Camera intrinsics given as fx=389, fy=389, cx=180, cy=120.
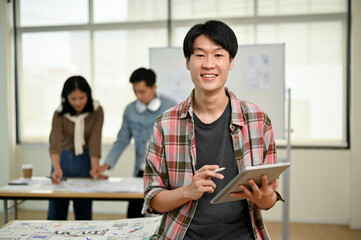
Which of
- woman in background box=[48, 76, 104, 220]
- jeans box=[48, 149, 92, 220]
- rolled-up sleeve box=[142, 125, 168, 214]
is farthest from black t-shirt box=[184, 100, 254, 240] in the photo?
jeans box=[48, 149, 92, 220]

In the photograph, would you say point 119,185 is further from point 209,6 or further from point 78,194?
point 209,6

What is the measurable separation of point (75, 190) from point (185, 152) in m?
1.56

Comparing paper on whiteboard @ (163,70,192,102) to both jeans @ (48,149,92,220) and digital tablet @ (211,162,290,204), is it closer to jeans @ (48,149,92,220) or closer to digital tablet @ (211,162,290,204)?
jeans @ (48,149,92,220)

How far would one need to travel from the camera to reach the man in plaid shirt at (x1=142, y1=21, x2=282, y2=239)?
4.31 feet

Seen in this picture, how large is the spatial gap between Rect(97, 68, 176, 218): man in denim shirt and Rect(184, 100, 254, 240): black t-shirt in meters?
1.96

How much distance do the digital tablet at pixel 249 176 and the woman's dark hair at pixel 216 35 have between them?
45 cm

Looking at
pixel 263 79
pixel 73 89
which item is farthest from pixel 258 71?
pixel 73 89

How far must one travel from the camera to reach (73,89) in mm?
2980

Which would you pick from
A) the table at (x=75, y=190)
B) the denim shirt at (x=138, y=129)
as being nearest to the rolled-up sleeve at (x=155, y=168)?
the table at (x=75, y=190)

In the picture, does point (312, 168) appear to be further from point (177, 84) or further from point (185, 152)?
point (185, 152)

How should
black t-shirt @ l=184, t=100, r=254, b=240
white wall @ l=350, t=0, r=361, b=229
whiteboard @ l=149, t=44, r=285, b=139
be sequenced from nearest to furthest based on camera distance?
black t-shirt @ l=184, t=100, r=254, b=240, whiteboard @ l=149, t=44, r=285, b=139, white wall @ l=350, t=0, r=361, b=229

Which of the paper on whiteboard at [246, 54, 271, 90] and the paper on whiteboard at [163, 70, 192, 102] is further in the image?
the paper on whiteboard at [163, 70, 192, 102]

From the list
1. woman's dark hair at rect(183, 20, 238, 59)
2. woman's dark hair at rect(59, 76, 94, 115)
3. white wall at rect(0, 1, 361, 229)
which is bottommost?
white wall at rect(0, 1, 361, 229)

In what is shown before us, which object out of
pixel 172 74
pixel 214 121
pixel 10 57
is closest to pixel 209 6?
pixel 172 74
